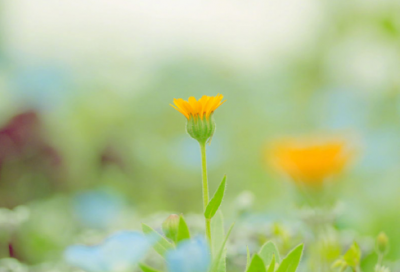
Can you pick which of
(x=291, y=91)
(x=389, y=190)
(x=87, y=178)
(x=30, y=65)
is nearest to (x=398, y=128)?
(x=389, y=190)

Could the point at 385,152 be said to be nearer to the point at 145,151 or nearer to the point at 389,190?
the point at 389,190

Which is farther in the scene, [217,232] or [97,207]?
[97,207]

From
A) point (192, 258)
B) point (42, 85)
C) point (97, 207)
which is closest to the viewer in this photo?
point (192, 258)

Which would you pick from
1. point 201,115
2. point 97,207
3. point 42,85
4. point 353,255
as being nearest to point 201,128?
point 201,115

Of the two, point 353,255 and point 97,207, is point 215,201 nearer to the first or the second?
point 353,255

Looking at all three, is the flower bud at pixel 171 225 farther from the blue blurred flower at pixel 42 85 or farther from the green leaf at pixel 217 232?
the blue blurred flower at pixel 42 85

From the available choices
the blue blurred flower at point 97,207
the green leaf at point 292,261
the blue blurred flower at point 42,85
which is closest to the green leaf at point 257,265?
the green leaf at point 292,261
